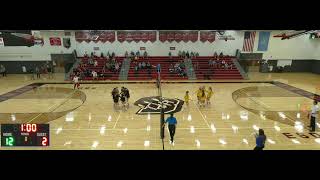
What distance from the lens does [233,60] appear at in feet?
101

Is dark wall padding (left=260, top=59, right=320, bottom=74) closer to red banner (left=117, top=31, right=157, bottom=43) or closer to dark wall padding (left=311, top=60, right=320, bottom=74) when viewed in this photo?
dark wall padding (left=311, top=60, right=320, bottom=74)

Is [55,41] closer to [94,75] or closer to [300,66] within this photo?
[94,75]

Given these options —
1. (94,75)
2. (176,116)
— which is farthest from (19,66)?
(176,116)

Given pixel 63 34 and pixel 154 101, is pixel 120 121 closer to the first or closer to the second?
pixel 154 101

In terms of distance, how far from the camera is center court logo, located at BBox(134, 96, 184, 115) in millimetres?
14906

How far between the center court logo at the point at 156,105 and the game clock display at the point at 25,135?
7.64 metres

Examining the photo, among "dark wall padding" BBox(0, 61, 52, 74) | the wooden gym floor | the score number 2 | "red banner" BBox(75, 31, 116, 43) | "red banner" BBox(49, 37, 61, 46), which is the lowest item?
the wooden gym floor

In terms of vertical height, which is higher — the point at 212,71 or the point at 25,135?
the point at 212,71

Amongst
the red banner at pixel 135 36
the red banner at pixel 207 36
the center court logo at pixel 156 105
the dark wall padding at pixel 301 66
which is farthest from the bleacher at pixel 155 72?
the dark wall padding at pixel 301 66

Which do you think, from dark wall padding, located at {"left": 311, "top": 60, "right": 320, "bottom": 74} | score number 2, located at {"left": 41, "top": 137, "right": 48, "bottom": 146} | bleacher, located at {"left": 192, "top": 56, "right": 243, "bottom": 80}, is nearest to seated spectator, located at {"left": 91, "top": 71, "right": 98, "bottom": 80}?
bleacher, located at {"left": 192, "top": 56, "right": 243, "bottom": 80}

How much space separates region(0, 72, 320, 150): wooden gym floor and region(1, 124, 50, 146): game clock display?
2177mm

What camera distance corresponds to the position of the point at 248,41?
103 feet

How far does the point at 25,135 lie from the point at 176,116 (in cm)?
Answer: 832
